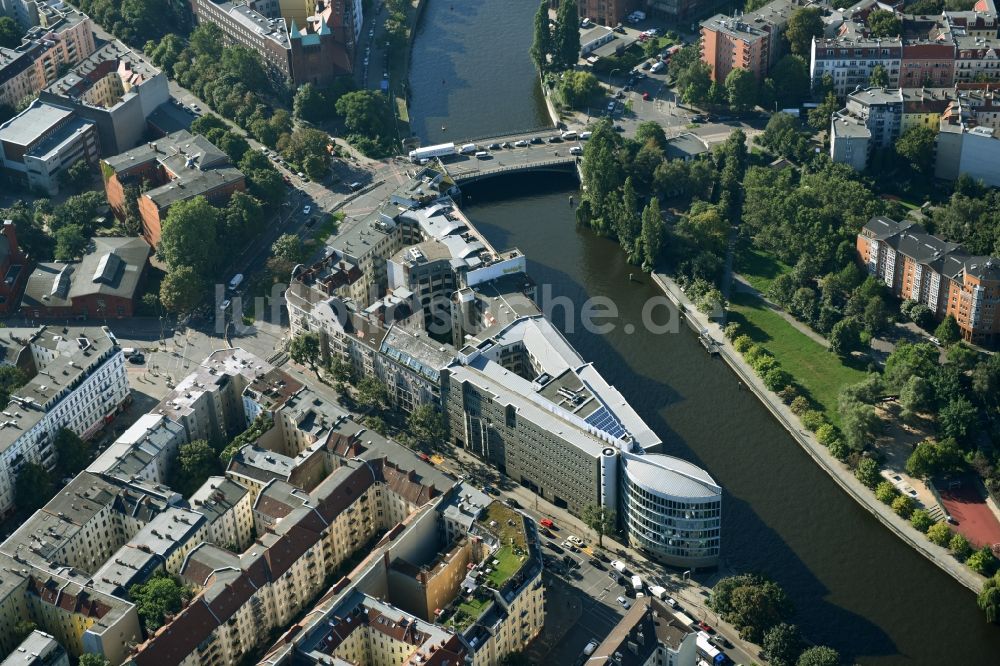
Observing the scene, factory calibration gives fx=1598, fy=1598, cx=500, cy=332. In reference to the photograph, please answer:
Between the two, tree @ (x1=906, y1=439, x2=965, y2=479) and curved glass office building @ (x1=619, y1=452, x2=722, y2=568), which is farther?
tree @ (x1=906, y1=439, x2=965, y2=479)

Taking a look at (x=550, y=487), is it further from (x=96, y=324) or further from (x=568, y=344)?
(x=96, y=324)

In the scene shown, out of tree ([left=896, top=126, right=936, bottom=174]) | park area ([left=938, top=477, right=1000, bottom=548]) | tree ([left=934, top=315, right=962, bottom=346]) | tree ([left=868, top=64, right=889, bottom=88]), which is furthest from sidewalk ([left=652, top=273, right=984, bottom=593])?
tree ([left=868, top=64, right=889, bottom=88])

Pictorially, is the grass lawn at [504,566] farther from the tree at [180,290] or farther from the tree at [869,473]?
the tree at [180,290]

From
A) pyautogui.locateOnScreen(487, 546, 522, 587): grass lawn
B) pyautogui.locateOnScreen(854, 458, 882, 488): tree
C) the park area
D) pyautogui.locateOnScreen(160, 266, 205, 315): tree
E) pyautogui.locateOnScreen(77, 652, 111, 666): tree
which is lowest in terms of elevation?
the park area

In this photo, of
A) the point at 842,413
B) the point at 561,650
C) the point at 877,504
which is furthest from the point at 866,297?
the point at 561,650

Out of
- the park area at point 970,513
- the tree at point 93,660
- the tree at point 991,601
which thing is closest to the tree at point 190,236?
the tree at point 93,660

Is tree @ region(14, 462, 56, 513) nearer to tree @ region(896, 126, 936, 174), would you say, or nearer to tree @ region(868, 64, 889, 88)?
tree @ region(896, 126, 936, 174)

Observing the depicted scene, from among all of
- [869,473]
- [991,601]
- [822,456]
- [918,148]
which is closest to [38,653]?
[822,456]
